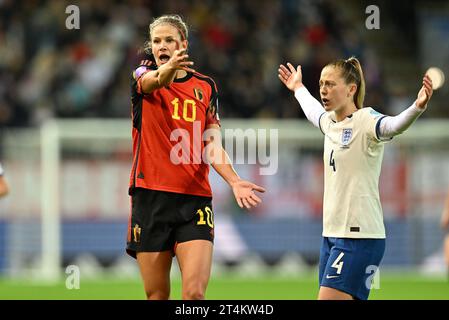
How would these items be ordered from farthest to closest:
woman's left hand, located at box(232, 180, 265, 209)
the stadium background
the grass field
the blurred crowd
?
the blurred crowd, the stadium background, the grass field, woman's left hand, located at box(232, 180, 265, 209)

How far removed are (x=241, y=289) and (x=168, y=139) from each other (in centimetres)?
657

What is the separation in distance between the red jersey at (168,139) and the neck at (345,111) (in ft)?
2.99

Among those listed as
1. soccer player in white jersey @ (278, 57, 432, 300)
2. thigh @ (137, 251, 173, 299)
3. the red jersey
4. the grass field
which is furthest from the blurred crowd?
thigh @ (137, 251, 173, 299)

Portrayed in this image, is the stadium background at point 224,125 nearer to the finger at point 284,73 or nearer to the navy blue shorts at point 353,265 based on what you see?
the finger at point 284,73

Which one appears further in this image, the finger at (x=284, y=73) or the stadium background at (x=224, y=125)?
the stadium background at (x=224, y=125)

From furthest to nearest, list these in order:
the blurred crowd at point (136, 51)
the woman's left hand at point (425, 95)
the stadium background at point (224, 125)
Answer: the blurred crowd at point (136, 51) → the stadium background at point (224, 125) → the woman's left hand at point (425, 95)

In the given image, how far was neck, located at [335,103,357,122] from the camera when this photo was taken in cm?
676

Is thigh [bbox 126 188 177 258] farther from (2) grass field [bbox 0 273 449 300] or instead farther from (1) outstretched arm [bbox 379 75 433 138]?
(2) grass field [bbox 0 273 449 300]

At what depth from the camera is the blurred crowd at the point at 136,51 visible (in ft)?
57.5

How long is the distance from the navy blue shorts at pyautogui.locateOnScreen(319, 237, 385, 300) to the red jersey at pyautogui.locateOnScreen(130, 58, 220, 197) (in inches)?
36.7

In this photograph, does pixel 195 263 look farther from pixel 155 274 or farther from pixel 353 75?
pixel 353 75

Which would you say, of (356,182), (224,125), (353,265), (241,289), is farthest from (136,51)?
(353,265)

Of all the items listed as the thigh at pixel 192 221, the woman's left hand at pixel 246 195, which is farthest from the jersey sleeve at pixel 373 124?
the thigh at pixel 192 221

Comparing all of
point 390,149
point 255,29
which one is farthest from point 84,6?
point 390,149
